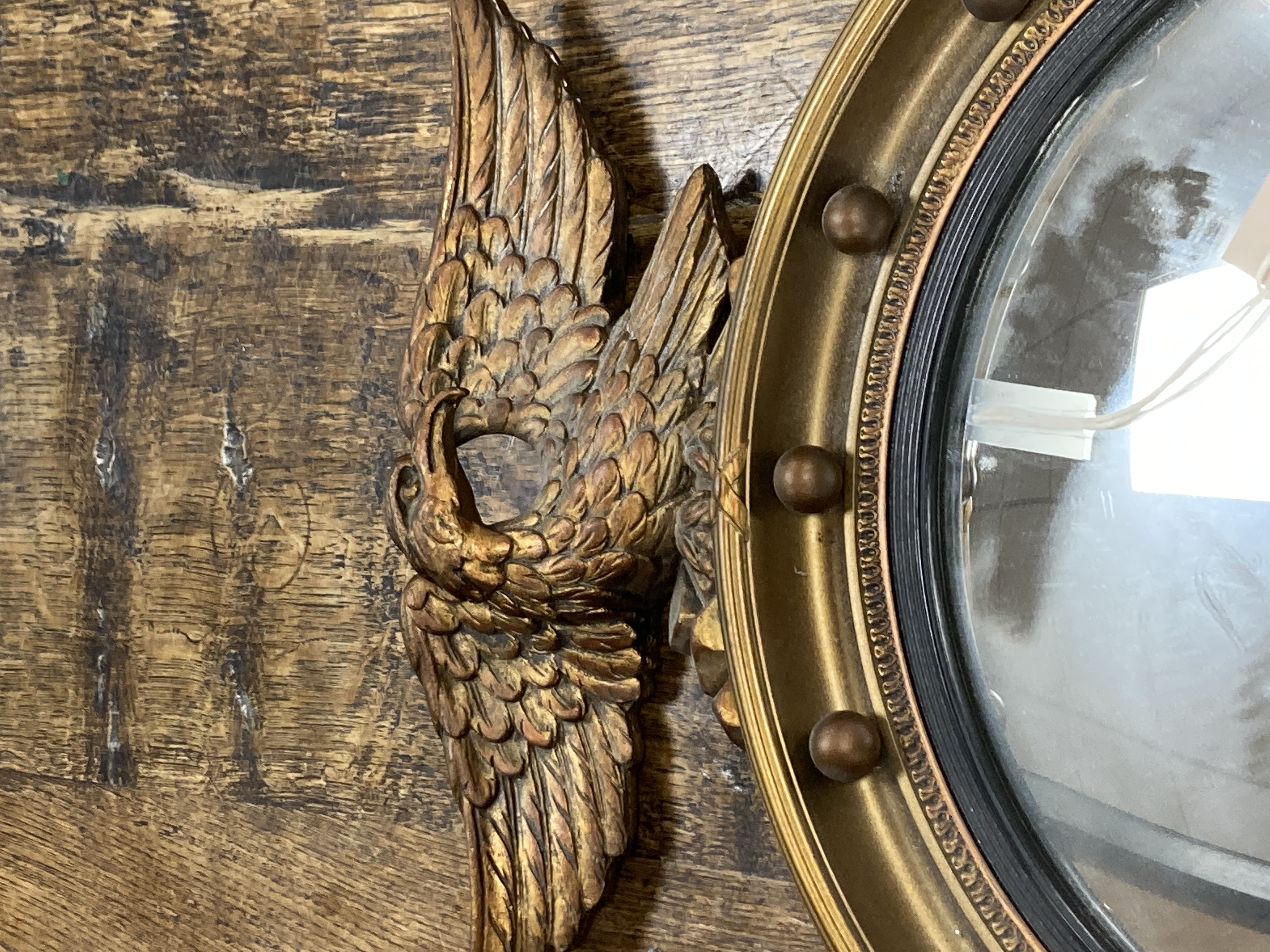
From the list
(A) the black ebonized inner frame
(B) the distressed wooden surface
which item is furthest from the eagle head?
(A) the black ebonized inner frame

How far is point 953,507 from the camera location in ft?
1.58

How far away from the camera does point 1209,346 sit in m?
0.43

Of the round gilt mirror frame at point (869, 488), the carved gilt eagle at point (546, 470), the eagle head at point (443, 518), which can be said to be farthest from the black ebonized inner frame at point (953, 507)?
the eagle head at point (443, 518)

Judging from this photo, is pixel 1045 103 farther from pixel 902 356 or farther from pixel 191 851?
pixel 191 851

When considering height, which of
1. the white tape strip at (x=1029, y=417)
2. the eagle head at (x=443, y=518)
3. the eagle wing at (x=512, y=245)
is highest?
the eagle wing at (x=512, y=245)

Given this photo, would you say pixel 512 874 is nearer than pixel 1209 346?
No

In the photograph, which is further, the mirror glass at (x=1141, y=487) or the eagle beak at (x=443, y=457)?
the eagle beak at (x=443, y=457)

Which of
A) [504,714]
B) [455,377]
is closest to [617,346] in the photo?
[455,377]

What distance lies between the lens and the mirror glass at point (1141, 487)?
1.39 feet

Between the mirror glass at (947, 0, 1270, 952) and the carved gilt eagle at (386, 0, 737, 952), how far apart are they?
5.7 inches

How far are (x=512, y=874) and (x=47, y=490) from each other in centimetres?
48

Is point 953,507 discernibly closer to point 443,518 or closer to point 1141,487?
point 1141,487

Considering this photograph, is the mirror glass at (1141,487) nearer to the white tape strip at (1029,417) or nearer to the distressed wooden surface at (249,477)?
the white tape strip at (1029,417)

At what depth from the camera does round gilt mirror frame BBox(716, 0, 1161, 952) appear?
47 cm
